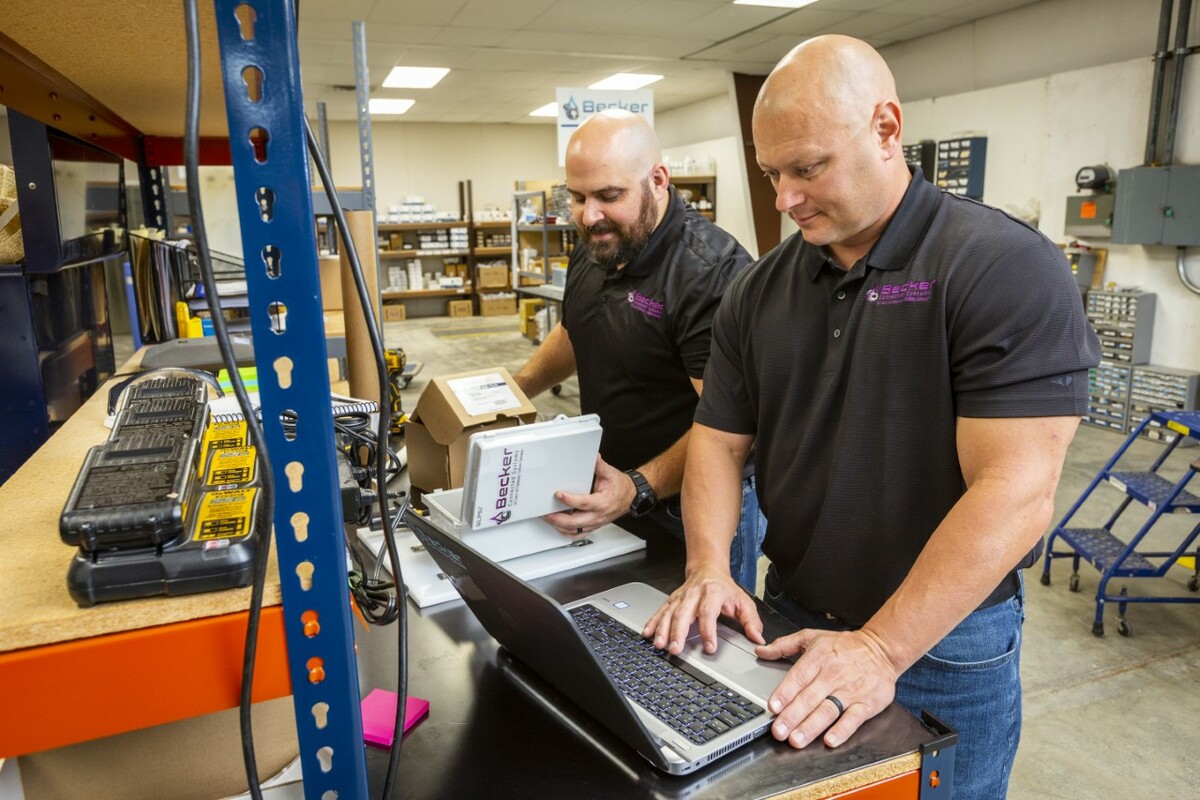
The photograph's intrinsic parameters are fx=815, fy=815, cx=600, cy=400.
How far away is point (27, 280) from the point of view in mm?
1616

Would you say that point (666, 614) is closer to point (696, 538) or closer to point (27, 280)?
point (696, 538)

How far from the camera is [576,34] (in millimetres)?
7297

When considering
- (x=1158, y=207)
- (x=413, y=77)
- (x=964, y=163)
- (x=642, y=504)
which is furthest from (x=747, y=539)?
(x=413, y=77)

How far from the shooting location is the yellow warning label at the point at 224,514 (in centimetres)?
63

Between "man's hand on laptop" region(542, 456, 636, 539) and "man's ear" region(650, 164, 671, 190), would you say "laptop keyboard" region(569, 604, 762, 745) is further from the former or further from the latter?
"man's ear" region(650, 164, 671, 190)

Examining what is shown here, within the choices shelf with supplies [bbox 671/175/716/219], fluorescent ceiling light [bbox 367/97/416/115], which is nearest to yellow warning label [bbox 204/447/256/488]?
shelf with supplies [bbox 671/175/716/219]

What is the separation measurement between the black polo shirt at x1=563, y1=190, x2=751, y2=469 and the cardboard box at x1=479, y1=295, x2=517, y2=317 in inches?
424

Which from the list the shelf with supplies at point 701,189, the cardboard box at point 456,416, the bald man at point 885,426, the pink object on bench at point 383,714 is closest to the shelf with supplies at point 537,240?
the shelf with supplies at point 701,189

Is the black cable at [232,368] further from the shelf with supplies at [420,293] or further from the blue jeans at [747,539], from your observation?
the shelf with supplies at [420,293]

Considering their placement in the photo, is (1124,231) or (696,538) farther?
(1124,231)

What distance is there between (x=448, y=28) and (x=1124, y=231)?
5448 mm

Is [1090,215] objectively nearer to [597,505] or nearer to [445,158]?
[597,505]

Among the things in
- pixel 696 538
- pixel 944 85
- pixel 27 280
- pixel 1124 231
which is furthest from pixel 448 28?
pixel 696 538

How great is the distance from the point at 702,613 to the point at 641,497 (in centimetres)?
49
